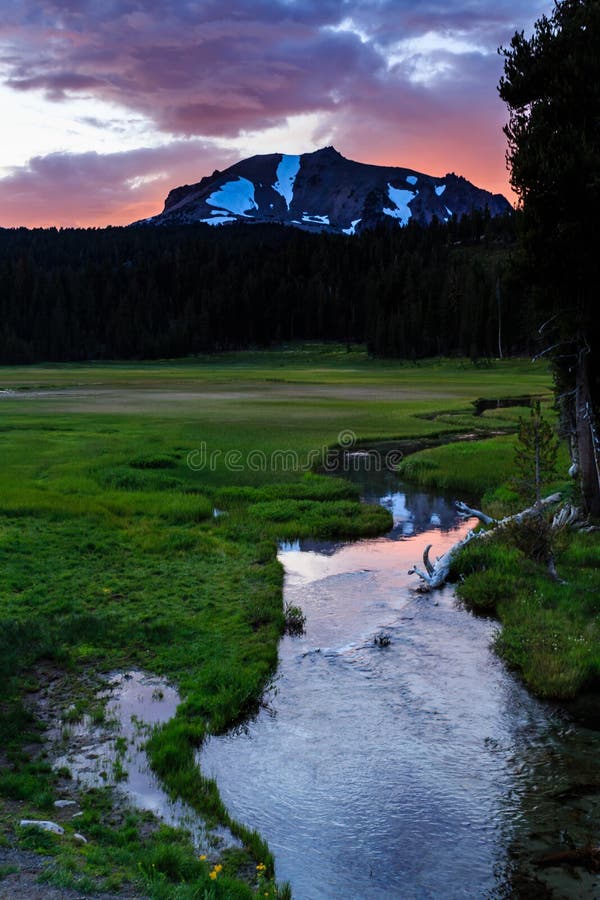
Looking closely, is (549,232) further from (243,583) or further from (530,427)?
(243,583)

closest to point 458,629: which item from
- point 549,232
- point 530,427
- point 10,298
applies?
point 530,427

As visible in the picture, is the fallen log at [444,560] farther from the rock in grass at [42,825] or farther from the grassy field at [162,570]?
the rock in grass at [42,825]

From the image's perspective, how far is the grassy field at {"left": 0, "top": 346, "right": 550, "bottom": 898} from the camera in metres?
8.52

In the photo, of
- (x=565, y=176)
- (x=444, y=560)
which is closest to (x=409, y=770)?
(x=444, y=560)

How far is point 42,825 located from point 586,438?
60.8 ft

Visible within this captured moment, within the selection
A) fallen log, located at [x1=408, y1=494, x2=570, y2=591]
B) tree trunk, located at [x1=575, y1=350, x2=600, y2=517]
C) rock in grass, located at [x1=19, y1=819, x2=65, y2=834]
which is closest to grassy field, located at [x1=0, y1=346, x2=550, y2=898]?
rock in grass, located at [x1=19, y1=819, x2=65, y2=834]

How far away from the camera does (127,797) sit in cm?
952

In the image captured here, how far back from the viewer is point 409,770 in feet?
34.1

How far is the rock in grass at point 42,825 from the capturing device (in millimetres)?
8109

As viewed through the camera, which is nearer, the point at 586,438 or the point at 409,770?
the point at 409,770

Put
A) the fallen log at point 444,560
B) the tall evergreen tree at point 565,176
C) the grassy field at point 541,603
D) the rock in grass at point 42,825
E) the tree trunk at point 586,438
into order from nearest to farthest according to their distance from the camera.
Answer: the rock in grass at point 42,825 < the grassy field at point 541,603 < the fallen log at point 444,560 < the tall evergreen tree at point 565,176 < the tree trunk at point 586,438

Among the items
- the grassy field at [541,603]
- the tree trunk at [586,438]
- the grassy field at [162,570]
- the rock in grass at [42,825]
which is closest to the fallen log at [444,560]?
the grassy field at [541,603]

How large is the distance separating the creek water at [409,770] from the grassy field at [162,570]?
629 mm

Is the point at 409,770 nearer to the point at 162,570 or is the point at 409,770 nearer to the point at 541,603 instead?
the point at 541,603
